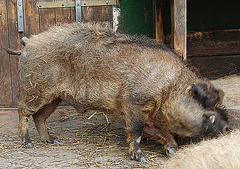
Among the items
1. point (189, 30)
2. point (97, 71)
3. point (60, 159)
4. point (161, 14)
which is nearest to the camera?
point (60, 159)

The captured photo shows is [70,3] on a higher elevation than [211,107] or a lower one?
higher

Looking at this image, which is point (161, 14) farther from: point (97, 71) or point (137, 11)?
point (97, 71)

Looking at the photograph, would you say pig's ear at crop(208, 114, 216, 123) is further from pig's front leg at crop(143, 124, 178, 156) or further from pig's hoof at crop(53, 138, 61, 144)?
pig's hoof at crop(53, 138, 61, 144)

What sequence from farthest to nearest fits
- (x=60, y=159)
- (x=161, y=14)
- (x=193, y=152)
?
(x=161, y=14)
(x=60, y=159)
(x=193, y=152)

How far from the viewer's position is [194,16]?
5.89 metres

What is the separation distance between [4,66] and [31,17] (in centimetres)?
100

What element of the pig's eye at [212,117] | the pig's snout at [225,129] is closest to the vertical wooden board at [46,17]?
the pig's eye at [212,117]

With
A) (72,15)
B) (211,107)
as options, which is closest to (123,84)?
(211,107)

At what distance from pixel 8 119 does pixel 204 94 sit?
3508 millimetres

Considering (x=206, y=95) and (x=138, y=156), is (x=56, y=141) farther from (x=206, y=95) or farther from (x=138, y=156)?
(x=206, y=95)

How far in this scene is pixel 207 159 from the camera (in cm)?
263

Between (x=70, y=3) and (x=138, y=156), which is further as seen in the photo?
(x=70, y=3)

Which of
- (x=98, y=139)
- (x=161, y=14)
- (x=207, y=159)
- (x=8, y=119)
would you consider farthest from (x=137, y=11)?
(x=207, y=159)

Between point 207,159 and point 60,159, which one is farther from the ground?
point 207,159
